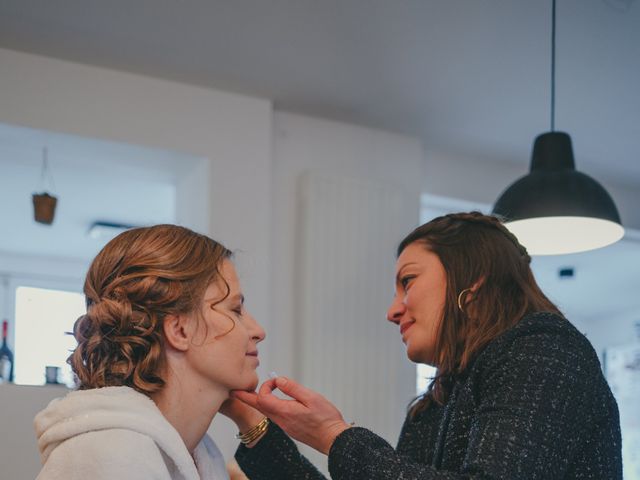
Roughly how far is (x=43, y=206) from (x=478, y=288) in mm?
2766

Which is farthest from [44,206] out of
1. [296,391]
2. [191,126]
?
[296,391]

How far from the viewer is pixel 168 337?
1.58m

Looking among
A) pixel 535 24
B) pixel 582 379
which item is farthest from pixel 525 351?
pixel 535 24

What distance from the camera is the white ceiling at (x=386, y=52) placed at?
2.98 metres

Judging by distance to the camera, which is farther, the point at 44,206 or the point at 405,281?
the point at 44,206

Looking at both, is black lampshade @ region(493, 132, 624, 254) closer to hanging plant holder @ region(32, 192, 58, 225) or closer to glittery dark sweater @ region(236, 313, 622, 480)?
glittery dark sweater @ region(236, 313, 622, 480)

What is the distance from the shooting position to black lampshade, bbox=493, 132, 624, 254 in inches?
99.4

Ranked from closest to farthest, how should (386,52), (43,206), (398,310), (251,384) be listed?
(251,384) → (398,310) → (386,52) → (43,206)

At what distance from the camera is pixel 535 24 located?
3.06 metres

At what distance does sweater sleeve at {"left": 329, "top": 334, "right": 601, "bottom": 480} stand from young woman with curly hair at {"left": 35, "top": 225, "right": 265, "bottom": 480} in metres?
0.29

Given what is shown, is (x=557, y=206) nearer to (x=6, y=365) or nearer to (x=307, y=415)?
(x=307, y=415)

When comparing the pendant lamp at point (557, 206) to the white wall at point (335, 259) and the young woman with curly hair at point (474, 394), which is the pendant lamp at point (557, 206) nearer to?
the young woman with curly hair at point (474, 394)

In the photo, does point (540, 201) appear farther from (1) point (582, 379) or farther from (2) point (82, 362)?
(2) point (82, 362)

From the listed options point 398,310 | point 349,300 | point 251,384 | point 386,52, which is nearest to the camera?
point 251,384
